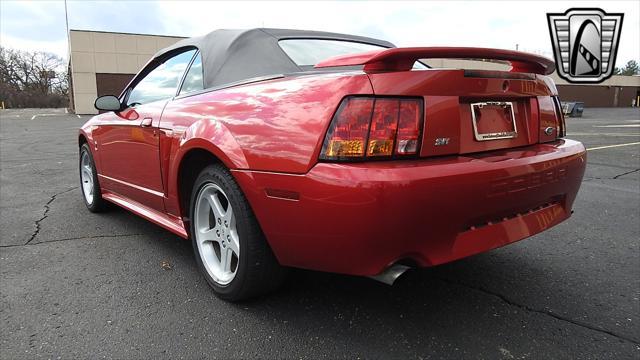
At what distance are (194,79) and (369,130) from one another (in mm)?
1556

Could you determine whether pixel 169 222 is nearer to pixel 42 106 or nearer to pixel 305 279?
pixel 305 279

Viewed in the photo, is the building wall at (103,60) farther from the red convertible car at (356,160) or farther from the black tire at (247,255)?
the black tire at (247,255)

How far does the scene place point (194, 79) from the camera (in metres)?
2.87

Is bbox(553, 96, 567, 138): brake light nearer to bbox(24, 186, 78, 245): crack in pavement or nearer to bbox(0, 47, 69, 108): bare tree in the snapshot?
bbox(24, 186, 78, 245): crack in pavement

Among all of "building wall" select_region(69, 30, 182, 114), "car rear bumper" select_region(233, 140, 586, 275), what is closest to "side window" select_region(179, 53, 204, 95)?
"car rear bumper" select_region(233, 140, 586, 275)

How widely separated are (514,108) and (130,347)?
6.90 feet

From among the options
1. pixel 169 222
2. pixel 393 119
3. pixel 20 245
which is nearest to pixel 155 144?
pixel 169 222

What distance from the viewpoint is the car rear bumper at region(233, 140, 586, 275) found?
169 centimetres

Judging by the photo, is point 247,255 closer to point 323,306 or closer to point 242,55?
point 323,306

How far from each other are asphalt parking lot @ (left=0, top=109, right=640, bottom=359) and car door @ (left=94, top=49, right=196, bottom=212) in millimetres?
442

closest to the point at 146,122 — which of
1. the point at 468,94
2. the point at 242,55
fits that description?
the point at 242,55

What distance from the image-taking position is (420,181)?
1700 millimetres

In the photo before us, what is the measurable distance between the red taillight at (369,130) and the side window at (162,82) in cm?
163

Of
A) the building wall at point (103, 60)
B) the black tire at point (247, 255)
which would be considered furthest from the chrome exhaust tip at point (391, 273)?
the building wall at point (103, 60)
